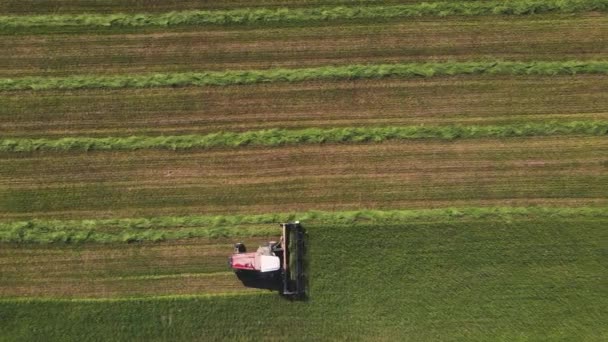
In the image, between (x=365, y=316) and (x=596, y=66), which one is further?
(x=596, y=66)

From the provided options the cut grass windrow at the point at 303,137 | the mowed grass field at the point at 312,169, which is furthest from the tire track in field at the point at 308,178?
the cut grass windrow at the point at 303,137

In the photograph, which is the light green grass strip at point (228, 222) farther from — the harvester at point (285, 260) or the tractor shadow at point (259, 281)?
the tractor shadow at point (259, 281)

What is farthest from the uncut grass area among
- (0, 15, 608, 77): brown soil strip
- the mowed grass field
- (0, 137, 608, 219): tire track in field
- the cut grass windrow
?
(0, 15, 608, 77): brown soil strip

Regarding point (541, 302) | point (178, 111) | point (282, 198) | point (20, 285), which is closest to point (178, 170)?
point (178, 111)

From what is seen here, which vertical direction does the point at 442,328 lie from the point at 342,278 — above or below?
below

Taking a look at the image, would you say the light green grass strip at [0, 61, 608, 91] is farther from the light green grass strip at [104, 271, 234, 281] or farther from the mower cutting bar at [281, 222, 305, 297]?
the light green grass strip at [104, 271, 234, 281]

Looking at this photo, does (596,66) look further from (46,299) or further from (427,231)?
(46,299)

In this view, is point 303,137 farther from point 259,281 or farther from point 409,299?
point 409,299
